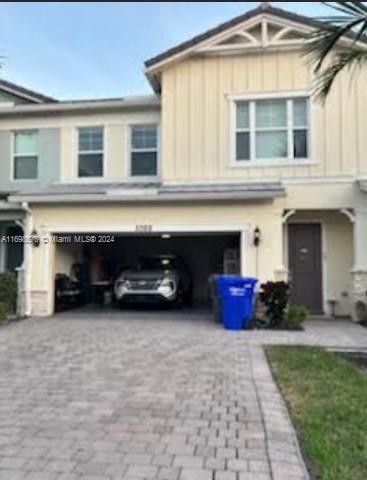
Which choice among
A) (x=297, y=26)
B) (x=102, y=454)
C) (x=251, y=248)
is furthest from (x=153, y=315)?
(x=102, y=454)

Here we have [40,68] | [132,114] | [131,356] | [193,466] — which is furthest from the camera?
[132,114]

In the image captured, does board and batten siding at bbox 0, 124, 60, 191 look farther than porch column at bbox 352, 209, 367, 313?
Yes

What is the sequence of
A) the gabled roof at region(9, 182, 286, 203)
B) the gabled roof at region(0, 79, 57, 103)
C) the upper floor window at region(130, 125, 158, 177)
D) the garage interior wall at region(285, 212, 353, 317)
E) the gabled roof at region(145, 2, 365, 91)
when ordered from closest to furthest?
the gabled roof at region(9, 182, 286, 203) → the gabled roof at region(145, 2, 365, 91) → the garage interior wall at region(285, 212, 353, 317) → the upper floor window at region(130, 125, 158, 177) → the gabled roof at region(0, 79, 57, 103)

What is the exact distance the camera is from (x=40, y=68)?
1366 cm

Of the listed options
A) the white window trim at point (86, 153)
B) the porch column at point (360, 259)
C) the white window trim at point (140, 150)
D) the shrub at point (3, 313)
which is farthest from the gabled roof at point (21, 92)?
the porch column at point (360, 259)

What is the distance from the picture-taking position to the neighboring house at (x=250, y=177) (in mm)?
13903

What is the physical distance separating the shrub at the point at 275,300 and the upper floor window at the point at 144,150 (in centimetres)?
594

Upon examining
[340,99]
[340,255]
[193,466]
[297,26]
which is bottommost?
[193,466]

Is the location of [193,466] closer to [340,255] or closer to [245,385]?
[245,385]

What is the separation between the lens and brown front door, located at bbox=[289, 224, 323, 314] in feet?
50.1

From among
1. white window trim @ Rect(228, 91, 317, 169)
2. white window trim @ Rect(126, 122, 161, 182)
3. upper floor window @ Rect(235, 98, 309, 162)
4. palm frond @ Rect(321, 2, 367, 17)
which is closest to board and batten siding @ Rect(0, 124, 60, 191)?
white window trim @ Rect(126, 122, 161, 182)

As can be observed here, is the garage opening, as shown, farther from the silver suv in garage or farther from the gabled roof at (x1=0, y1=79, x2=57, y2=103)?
the gabled roof at (x1=0, y1=79, x2=57, y2=103)

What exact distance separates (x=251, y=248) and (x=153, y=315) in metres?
3.41

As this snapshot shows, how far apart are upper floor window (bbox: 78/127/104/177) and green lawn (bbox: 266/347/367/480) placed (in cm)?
947
